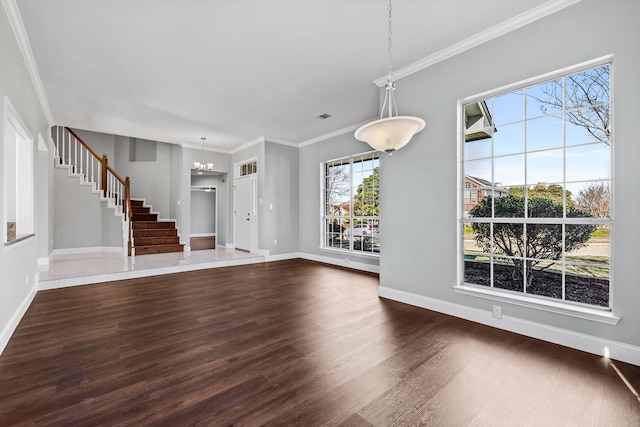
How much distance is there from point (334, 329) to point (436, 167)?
6.90 feet

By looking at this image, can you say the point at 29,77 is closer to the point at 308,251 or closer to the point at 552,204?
the point at 308,251

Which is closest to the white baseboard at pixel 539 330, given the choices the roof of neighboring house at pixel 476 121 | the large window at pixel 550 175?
the large window at pixel 550 175

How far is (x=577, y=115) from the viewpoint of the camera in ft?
8.59

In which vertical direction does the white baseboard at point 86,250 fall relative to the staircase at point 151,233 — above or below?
below

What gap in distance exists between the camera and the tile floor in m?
4.36

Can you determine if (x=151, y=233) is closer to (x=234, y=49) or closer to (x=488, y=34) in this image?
(x=234, y=49)

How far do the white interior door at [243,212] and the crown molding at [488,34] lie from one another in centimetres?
458

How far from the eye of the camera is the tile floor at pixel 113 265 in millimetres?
4363

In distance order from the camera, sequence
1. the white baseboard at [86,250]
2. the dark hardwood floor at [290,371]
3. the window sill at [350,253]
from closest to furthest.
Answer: the dark hardwood floor at [290,371]
the window sill at [350,253]
the white baseboard at [86,250]

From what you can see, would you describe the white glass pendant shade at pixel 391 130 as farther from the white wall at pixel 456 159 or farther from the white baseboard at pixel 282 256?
the white baseboard at pixel 282 256

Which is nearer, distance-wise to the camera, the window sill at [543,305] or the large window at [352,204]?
the window sill at [543,305]

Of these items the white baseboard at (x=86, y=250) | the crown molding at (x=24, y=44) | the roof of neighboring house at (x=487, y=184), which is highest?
the crown molding at (x=24, y=44)

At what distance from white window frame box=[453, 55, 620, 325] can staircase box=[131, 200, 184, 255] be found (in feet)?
21.6

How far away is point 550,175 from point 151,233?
7.92 metres
